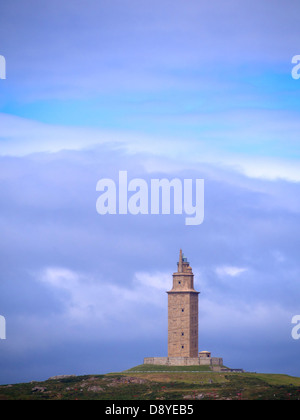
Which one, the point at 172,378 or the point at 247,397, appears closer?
the point at 247,397

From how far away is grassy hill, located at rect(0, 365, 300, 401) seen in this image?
183875mm

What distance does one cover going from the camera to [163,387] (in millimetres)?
189125

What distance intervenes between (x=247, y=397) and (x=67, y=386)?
100 ft

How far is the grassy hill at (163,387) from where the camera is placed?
603 ft
